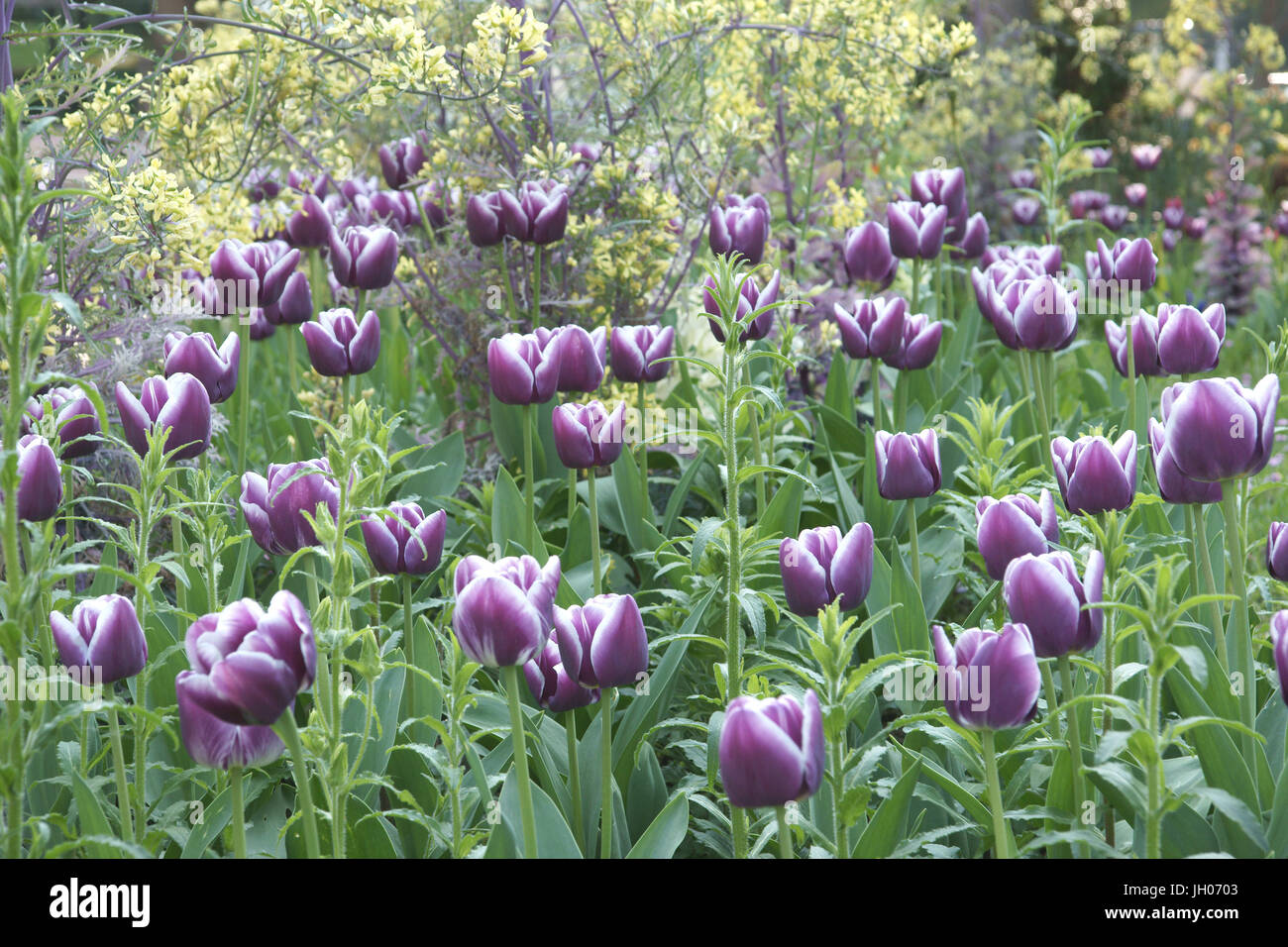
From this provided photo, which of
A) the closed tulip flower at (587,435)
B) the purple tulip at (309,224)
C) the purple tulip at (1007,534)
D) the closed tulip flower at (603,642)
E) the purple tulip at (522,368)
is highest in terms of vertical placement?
the purple tulip at (309,224)

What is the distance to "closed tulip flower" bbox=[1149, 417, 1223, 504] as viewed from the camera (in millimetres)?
1800

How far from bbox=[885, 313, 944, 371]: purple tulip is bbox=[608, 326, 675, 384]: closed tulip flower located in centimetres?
58

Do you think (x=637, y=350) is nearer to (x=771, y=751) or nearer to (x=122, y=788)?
(x=122, y=788)

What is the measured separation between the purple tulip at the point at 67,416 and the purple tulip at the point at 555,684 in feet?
2.95

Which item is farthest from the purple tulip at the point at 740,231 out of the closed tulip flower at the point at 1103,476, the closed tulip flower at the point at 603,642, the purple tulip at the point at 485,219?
the closed tulip flower at the point at 603,642

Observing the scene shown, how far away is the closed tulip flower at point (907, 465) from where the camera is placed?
85.6 inches

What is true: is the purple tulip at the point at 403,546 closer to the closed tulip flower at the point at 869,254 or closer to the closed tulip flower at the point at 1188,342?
the closed tulip flower at the point at 1188,342

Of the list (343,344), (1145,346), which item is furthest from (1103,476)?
(343,344)

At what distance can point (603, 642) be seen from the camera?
1.57 metres

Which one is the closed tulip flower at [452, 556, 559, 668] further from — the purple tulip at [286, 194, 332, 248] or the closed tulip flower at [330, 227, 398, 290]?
the purple tulip at [286, 194, 332, 248]

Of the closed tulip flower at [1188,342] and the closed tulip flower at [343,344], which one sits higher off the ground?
the closed tulip flower at [343,344]

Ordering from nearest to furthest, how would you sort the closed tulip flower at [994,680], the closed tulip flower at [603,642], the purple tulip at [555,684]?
the closed tulip flower at [994,680] < the closed tulip flower at [603,642] < the purple tulip at [555,684]

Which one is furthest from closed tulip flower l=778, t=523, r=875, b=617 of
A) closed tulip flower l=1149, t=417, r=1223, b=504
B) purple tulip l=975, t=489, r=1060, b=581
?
closed tulip flower l=1149, t=417, r=1223, b=504
